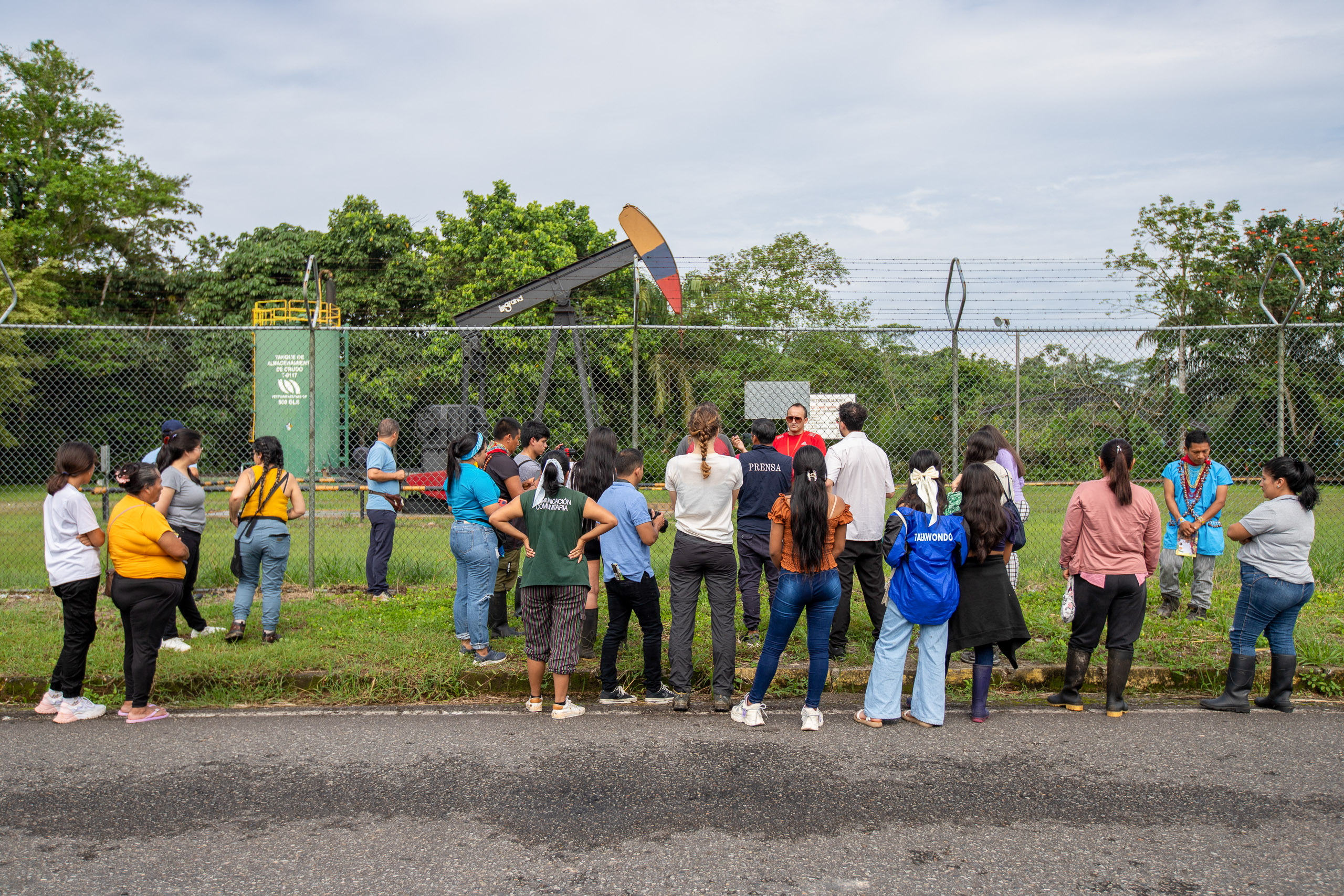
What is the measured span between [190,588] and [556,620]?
130 inches

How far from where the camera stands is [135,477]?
511 centimetres

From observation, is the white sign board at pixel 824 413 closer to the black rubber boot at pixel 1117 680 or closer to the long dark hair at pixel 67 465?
the black rubber boot at pixel 1117 680

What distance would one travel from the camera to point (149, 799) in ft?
12.8

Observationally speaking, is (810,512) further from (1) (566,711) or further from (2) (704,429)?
(1) (566,711)

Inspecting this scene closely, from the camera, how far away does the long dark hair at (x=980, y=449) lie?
546 centimetres

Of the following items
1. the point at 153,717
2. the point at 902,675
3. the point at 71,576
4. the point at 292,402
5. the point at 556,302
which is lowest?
the point at 153,717

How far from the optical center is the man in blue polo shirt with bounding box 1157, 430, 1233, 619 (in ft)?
22.3

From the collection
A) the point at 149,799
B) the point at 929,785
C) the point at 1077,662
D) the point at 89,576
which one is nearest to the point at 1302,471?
the point at 1077,662

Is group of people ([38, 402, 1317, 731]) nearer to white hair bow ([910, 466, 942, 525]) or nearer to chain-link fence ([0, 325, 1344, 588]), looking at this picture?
white hair bow ([910, 466, 942, 525])

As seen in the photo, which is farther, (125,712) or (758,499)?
Answer: (758,499)

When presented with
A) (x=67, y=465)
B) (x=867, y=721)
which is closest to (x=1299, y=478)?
(x=867, y=721)

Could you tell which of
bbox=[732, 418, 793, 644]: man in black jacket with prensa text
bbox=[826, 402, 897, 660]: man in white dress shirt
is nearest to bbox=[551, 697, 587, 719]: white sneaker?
bbox=[732, 418, 793, 644]: man in black jacket with prensa text

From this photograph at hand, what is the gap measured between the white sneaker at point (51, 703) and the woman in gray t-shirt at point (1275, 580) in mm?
7087

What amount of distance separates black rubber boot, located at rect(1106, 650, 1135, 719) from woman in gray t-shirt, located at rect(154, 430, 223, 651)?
631 cm
